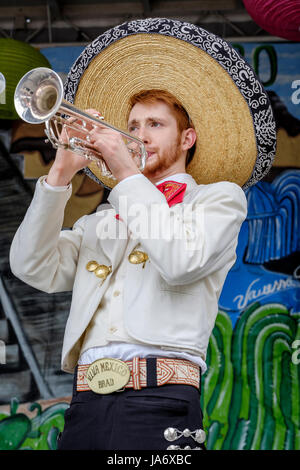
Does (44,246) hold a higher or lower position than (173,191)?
lower

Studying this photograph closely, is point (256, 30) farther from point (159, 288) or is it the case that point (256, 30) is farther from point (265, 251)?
point (159, 288)

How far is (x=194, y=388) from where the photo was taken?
1.94 meters

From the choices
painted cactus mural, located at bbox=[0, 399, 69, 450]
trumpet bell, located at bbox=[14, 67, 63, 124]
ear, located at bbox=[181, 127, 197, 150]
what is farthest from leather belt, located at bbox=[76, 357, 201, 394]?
painted cactus mural, located at bbox=[0, 399, 69, 450]

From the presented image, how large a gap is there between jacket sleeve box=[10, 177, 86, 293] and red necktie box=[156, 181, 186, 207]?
13.4 inches

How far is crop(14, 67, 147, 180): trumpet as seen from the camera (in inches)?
78.8

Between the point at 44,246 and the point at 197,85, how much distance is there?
861mm

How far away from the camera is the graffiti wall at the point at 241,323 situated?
4.27 m

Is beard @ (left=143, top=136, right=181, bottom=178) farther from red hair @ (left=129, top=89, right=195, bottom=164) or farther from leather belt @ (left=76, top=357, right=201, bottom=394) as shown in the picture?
leather belt @ (left=76, top=357, right=201, bottom=394)

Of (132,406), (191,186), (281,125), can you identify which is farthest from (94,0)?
(132,406)

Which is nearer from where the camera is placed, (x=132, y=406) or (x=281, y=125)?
(x=132, y=406)

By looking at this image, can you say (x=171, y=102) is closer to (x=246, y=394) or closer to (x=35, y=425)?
(x=246, y=394)

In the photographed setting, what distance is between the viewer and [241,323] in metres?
4.38

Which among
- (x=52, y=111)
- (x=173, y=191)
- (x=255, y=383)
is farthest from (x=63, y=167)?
(x=255, y=383)

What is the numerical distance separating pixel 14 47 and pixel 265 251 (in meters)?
2.16
